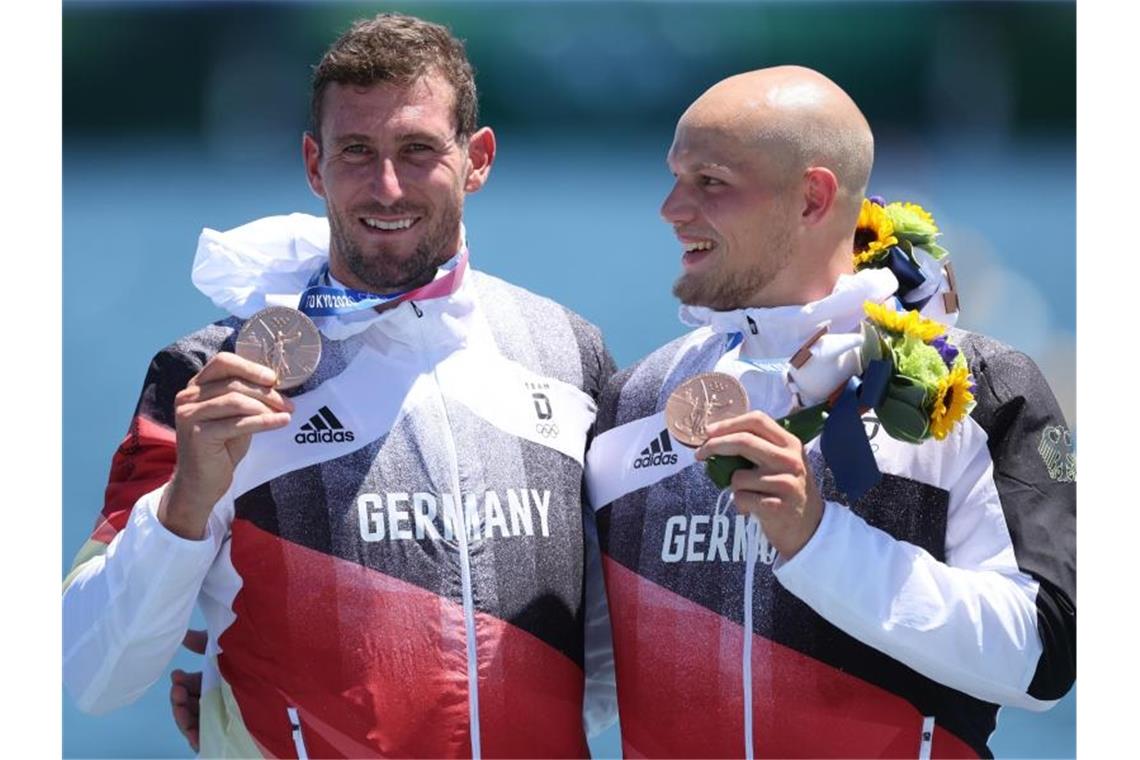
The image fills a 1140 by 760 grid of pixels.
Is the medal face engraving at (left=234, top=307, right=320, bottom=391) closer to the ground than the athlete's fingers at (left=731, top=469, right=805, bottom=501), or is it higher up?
higher up

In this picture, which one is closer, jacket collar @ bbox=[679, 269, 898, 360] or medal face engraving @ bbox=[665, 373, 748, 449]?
medal face engraving @ bbox=[665, 373, 748, 449]

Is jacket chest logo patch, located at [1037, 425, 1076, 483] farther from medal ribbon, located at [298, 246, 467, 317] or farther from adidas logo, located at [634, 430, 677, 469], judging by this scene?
medal ribbon, located at [298, 246, 467, 317]

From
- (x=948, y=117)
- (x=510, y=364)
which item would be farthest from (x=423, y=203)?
(x=948, y=117)

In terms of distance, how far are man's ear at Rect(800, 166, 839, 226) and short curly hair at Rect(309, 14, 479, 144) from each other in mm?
921

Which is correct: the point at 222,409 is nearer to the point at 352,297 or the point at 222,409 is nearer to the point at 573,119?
the point at 352,297

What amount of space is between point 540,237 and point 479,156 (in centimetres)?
938

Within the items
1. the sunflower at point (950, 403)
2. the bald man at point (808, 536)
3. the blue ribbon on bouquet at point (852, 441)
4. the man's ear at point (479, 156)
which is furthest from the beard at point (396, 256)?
the sunflower at point (950, 403)

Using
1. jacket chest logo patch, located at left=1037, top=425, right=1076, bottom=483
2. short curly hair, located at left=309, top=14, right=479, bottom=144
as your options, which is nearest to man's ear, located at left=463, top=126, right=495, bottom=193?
short curly hair, located at left=309, top=14, right=479, bottom=144

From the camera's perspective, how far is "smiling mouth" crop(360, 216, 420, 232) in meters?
4.29

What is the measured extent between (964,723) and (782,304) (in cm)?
109

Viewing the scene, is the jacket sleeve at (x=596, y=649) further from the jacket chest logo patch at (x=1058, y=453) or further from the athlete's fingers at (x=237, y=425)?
the jacket chest logo patch at (x=1058, y=453)

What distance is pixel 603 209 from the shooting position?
1470 cm

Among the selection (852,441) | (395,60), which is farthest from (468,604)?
(395,60)

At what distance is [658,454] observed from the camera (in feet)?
13.9
